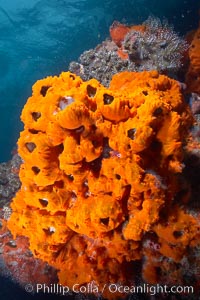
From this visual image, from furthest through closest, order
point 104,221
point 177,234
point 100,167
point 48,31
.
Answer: point 48,31, point 177,234, point 100,167, point 104,221

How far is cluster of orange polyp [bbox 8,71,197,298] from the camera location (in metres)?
2.85

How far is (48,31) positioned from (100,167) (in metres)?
20.2

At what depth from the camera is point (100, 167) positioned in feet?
10.4

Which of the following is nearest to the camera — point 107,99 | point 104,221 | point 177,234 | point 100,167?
point 107,99

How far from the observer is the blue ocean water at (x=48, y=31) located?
44.2 ft

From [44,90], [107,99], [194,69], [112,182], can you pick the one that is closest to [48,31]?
[194,69]

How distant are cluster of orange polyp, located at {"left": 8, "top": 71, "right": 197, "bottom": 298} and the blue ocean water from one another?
967cm

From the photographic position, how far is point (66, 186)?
134 inches

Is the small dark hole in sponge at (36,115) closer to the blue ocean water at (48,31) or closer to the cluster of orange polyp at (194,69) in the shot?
the cluster of orange polyp at (194,69)

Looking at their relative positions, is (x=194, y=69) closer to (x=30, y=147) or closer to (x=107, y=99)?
(x=107, y=99)

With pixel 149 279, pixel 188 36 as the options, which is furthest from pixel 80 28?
pixel 149 279

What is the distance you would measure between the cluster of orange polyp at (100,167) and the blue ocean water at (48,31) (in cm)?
967

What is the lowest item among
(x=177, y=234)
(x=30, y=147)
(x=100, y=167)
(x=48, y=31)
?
(x=177, y=234)

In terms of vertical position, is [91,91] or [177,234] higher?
[91,91]
